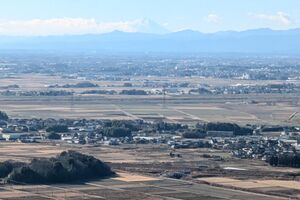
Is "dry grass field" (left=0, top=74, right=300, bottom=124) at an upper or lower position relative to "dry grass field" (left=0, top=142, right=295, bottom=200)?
lower

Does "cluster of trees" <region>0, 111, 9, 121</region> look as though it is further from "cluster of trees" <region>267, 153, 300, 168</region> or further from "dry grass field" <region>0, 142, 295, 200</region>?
"cluster of trees" <region>267, 153, 300, 168</region>

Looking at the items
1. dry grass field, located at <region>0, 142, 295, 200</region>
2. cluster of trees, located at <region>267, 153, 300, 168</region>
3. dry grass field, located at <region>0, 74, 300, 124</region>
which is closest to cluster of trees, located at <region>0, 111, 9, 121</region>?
dry grass field, located at <region>0, 74, 300, 124</region>

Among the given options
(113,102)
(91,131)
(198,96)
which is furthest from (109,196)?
(198,96)

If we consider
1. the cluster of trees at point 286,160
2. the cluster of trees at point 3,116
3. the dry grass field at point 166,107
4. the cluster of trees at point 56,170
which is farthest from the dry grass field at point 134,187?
the dry grass field at point 166,107

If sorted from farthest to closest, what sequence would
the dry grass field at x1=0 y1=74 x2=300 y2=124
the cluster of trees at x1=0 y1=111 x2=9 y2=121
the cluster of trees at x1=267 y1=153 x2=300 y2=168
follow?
the dry grass field at x1=0 y1=74 x2=300 y2=124, the cluster of trees at x1=0 y1=111 x2=9 y2=121, the cluster of trees at x1=267 y1=153 x2=300 y2=168

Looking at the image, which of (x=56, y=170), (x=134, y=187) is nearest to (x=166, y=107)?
(x=56, y=170)

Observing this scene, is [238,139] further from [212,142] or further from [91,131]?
[91,131]
